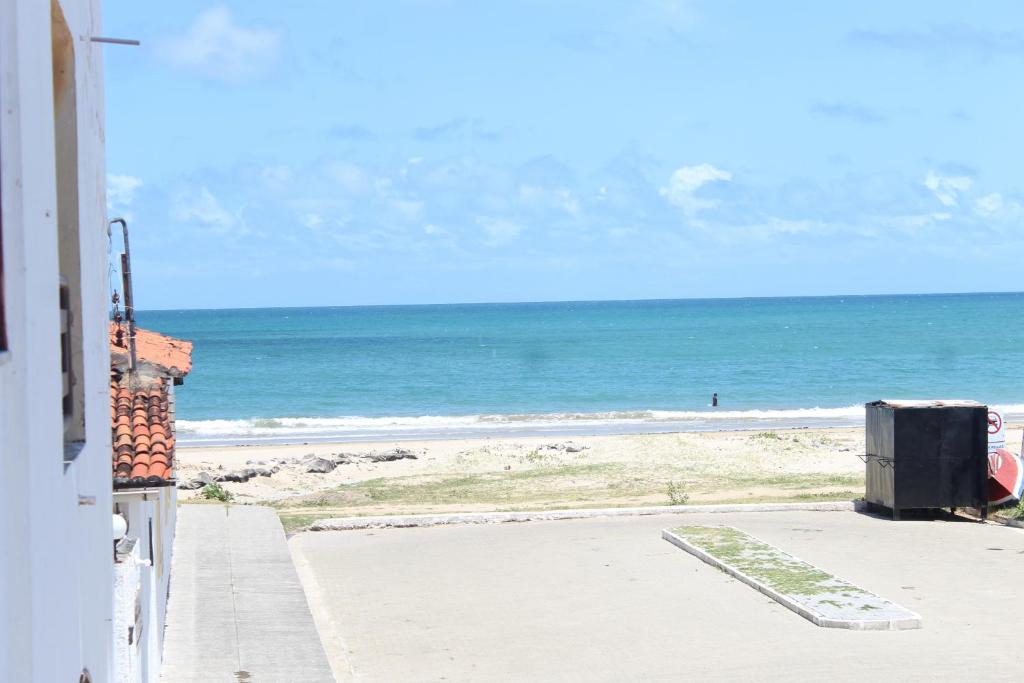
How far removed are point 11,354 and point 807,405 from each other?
5456 cm

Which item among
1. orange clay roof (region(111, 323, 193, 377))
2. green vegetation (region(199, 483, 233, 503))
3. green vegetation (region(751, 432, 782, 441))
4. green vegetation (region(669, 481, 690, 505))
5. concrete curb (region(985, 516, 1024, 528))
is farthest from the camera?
green vegetation (region(751, 432, 782, 441))

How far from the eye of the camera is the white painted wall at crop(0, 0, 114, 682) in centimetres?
321

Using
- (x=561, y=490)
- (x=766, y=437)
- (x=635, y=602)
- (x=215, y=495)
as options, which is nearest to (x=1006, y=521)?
(x=635, y=602)

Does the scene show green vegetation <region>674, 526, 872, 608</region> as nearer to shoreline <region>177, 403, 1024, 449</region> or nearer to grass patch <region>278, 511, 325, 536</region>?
grass patch <region>278, 511, 325, 536</region>

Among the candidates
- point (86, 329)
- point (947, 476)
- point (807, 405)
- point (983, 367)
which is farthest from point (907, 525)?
point (983, 367)

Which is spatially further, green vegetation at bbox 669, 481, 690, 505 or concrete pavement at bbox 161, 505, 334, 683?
green vegetation at bbox 669, 481, 690, 505

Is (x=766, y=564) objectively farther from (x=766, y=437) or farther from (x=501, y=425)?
(x=501, y=425)

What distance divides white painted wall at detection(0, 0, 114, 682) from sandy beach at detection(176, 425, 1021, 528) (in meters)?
14.5

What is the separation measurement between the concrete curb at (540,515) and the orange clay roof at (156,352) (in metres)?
5.78

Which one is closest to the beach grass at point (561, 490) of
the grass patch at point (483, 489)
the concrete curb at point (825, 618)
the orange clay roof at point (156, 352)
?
the grass patch at point (483, 489)

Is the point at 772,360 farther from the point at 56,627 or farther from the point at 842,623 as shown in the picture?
the point at 56,627

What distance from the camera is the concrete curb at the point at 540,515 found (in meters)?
19.1

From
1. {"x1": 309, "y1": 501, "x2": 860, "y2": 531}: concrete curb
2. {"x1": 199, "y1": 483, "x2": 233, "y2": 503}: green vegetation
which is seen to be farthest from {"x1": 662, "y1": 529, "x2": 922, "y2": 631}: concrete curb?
{"x1": 199, "y1": 483, "x2": 233, "y2": 503}: green vegetation

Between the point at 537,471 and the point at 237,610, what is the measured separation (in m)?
14.9
